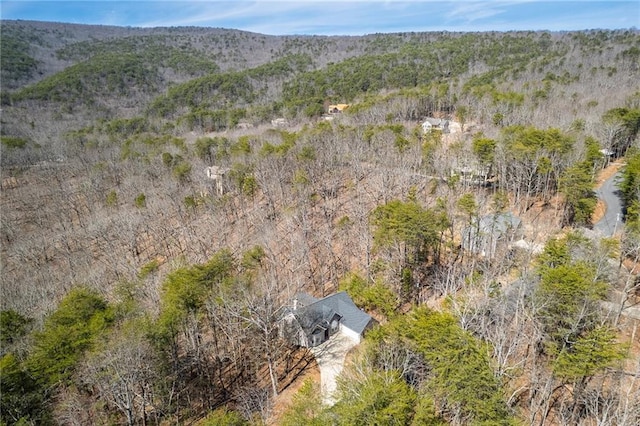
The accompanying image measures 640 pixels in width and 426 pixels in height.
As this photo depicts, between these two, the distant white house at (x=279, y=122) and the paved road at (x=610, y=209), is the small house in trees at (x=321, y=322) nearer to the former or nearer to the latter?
the paved road at (x=610, y=209)

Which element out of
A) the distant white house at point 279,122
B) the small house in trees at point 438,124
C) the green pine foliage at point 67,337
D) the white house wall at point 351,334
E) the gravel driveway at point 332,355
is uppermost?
the distant white house at point 279,122

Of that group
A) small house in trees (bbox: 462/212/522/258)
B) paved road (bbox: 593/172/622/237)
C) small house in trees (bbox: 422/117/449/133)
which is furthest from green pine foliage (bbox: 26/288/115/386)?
small house in trees (bbox: 422/117/449/133)

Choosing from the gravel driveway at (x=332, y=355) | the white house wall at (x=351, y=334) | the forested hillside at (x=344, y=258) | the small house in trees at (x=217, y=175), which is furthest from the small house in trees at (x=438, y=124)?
the gravel driveway at (x=332, y=355)

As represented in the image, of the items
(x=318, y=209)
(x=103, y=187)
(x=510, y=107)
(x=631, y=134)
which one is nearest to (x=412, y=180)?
(x=318, y=209)

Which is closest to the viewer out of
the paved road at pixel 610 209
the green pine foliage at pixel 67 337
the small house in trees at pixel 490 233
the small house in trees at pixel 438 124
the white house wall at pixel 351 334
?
the green pine foliage at pixel 67 337

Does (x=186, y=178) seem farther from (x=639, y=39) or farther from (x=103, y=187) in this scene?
(x=639, y=39)

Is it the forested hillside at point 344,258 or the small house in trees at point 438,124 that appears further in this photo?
the small house in trees at point 438,124

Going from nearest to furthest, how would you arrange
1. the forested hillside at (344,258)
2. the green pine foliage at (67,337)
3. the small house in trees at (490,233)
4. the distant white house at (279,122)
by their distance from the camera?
1. the forested hillside at (344,258)
2. the green pine foliage at (67,337)
3. the small house in trees at (490,233)
4. the distant white house at (279,122)
